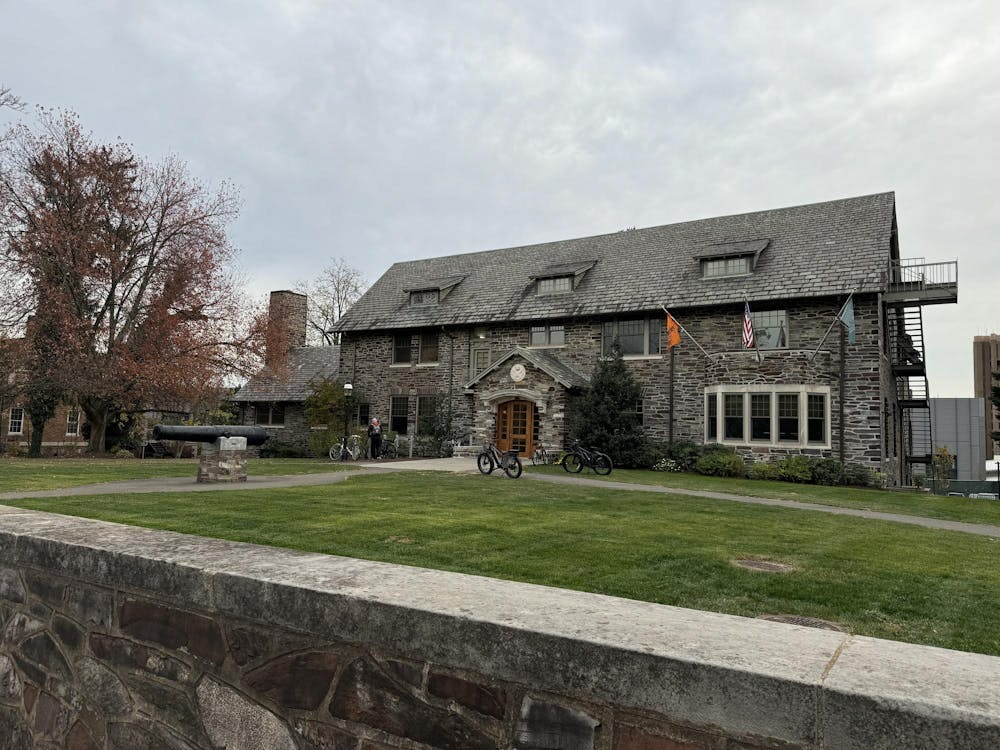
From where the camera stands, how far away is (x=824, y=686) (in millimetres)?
1743

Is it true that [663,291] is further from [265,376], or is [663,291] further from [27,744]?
[27,744]

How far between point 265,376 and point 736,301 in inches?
823

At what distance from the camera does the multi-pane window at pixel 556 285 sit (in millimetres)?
27312

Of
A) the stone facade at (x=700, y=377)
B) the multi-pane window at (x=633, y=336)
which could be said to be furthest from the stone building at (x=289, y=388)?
the multi-pane window at (x=633, y=336)

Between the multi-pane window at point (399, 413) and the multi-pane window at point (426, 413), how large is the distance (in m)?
0.77

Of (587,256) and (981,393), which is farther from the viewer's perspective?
(981,393)

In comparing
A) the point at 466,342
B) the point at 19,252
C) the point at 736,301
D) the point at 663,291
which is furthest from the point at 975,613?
the point at 19,252

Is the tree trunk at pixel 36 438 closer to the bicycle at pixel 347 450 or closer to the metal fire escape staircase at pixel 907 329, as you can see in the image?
the bicycle at pixel 347 450

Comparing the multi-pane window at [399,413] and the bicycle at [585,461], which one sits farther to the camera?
the multi-pane window at [399,413]

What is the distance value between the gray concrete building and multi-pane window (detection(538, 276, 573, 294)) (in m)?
41.6

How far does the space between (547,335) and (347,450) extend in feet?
30.6

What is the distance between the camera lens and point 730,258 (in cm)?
2406

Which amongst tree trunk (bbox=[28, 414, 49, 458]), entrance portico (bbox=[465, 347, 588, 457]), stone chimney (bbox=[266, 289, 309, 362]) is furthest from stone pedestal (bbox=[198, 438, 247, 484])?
stone chimney (bbox=[266, 289, 309, 362])

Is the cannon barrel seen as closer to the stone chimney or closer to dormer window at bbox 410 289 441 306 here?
dormer window at bbox 410 289 441 306
